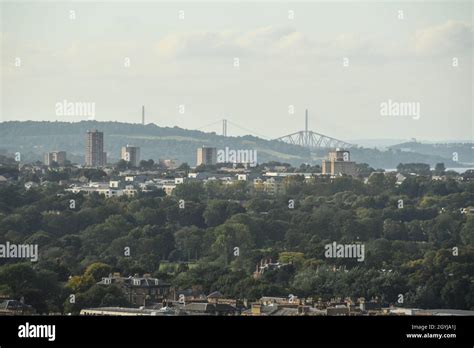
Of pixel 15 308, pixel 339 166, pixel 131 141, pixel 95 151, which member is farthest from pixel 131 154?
pixel 15 308

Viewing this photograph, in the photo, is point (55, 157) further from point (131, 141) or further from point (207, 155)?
point (207, 155)

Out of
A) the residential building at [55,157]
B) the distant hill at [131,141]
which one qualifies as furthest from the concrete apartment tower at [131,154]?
the residential building at [55,157]

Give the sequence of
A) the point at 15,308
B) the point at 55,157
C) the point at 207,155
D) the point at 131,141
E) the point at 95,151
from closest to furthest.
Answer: the point at 15,308, the point at 55,157, the point at 95,151, the point at 207,155, the point at 131,141

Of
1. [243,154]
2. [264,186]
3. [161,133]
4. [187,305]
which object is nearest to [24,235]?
[187,305]

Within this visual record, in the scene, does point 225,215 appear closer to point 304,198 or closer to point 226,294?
point 304,198

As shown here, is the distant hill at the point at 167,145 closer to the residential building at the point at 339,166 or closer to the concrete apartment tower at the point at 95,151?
the concrete apartment tower at the point at 95,151
